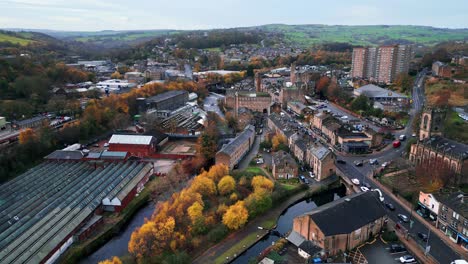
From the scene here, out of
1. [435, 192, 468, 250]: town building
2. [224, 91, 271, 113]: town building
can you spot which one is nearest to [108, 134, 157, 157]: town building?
[224, 91, 271, 113]: town building

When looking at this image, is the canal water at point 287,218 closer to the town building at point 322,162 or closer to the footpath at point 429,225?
the town building at point 322,162

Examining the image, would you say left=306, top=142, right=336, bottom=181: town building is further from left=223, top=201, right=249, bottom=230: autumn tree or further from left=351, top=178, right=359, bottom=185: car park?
left=223, top=201, right=249, bottom=230: autumn tree

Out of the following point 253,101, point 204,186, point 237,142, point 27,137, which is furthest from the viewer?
point 253,101

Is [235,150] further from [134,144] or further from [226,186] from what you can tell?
[134,144]

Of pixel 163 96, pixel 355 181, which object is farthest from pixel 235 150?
pixel 163 96

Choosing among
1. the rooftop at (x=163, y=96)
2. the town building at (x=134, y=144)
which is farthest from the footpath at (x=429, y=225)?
the rooftop at (x=163, y=96)
